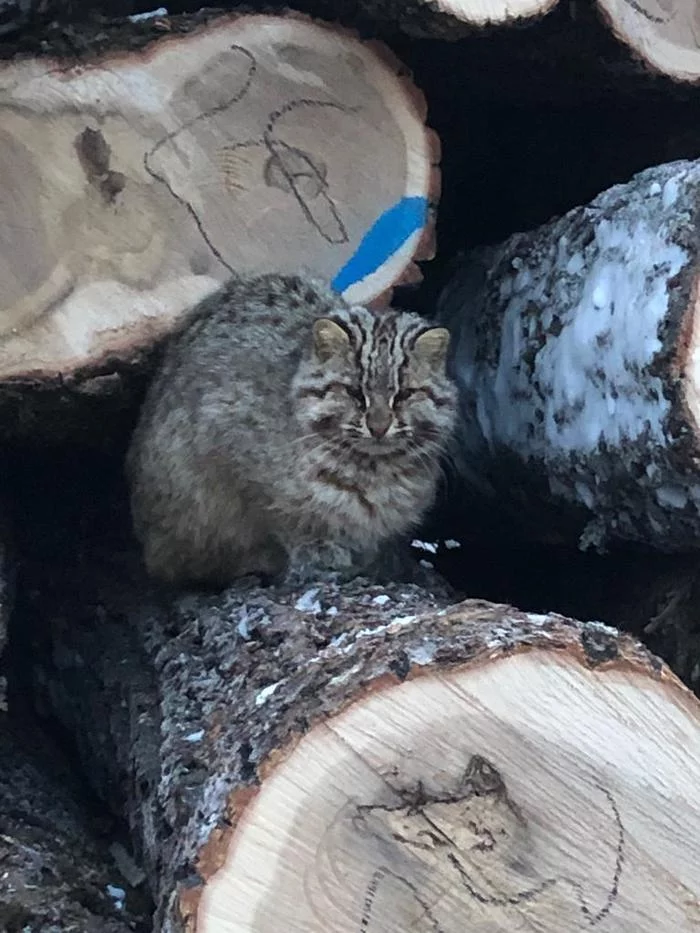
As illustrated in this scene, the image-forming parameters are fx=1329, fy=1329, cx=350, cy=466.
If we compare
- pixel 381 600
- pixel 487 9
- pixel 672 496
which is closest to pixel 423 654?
pixel 381 600

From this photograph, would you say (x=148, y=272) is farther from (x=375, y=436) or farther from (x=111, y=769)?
(x=111, y=769)

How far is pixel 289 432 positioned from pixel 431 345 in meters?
0.29

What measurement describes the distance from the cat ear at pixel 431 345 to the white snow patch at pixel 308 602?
481 millimetres

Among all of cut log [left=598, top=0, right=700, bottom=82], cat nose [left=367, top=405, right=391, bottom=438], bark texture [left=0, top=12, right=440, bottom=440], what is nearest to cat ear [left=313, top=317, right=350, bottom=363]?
cat nose [left=367, top=405, right=391, bottom=438]

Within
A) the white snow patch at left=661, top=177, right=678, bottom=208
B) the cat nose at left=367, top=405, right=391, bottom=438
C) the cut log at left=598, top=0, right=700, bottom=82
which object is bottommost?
the cat nose at left=367, top=405, right=391, bottom=438

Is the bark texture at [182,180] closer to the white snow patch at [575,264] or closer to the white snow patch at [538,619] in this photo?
the white snow patch at [575,264]

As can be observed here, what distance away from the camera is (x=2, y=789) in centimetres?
218

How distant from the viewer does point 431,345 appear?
7.47 feet

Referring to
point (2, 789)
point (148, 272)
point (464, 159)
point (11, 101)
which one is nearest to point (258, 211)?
point (148, 272)

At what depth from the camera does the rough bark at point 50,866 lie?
1867 mm

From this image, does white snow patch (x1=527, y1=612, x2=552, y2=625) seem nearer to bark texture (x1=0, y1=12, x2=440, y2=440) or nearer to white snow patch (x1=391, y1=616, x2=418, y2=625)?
white snow patch (x1=391, y1=616, x2=418, y2=625)

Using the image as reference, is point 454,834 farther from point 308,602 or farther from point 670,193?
point 670,193

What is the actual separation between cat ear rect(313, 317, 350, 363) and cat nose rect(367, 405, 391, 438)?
4.6 inches

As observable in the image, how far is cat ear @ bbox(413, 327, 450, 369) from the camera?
7.41ft
